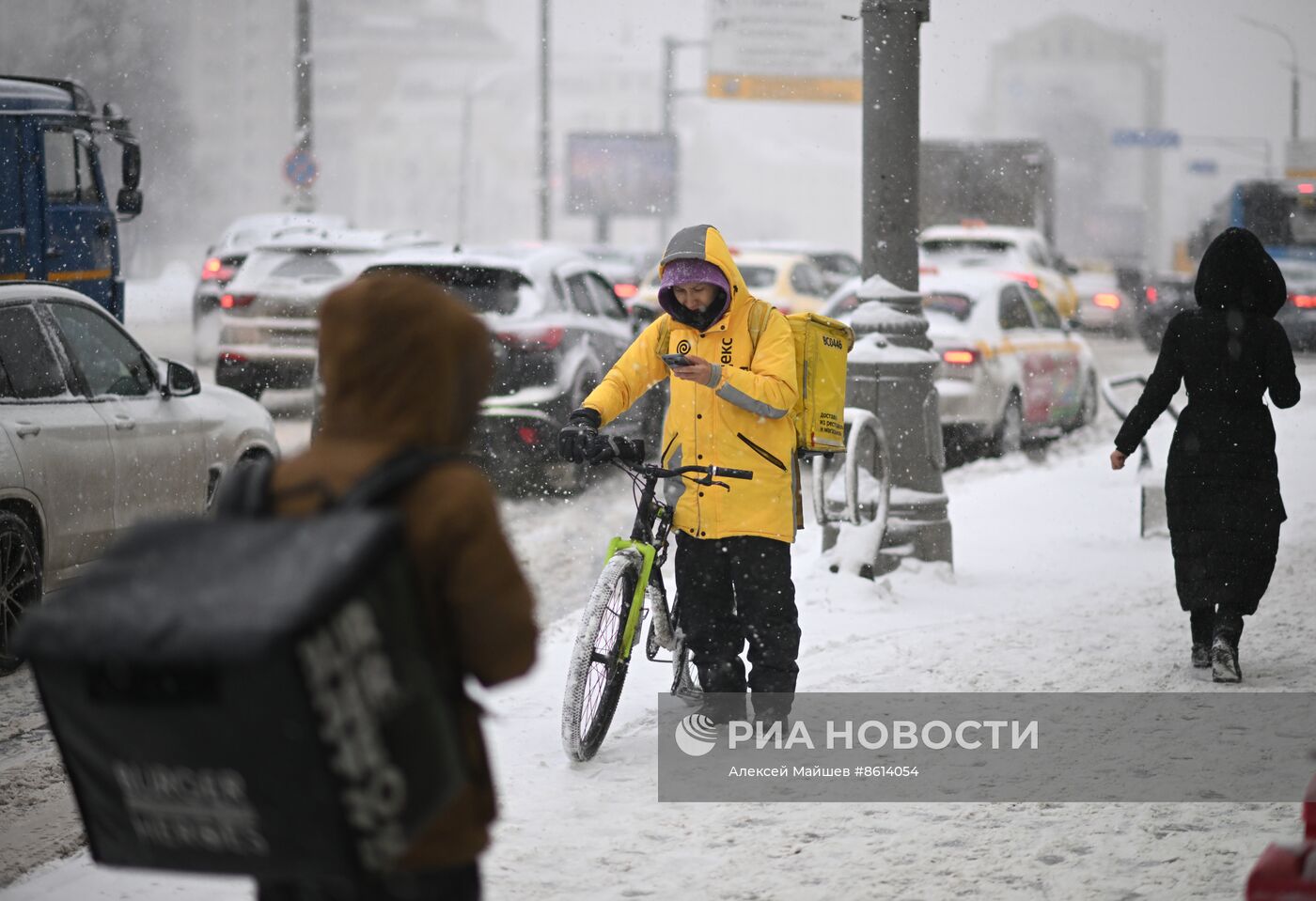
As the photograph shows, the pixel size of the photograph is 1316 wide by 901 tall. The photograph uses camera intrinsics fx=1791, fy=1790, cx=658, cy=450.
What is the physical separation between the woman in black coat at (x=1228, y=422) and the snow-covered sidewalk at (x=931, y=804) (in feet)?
1.52

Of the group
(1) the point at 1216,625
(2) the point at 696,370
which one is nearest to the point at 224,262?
(1) the point at 1216,625

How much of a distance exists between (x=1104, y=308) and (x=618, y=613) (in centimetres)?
2896

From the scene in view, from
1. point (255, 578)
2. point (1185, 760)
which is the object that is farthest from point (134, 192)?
point (255, 578)

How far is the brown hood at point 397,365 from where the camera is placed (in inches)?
105

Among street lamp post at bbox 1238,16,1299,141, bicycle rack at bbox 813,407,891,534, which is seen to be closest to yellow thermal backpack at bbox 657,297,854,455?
bicycle rack at bbox 813,407,891,534

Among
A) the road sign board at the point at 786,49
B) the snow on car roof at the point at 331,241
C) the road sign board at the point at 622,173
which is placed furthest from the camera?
the road sign board at the point at 622,173

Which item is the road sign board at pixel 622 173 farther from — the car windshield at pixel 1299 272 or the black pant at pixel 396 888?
the black pant at pixel 396 888

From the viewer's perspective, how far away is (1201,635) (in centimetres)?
689

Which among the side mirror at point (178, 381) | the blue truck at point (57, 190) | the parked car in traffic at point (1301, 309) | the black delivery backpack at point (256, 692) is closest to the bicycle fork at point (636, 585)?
the black delivery backpack at point (256, 692)

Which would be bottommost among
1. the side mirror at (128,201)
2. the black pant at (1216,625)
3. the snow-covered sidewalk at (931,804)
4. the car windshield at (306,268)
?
the snow-covered sidewalk at (931,804)

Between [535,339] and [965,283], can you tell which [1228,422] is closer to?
[535,339]

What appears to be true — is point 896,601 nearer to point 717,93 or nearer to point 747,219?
point 717,93

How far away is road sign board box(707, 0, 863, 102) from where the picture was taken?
3600 cm

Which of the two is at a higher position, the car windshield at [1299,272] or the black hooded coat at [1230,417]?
the car windshield at [1299,272]
